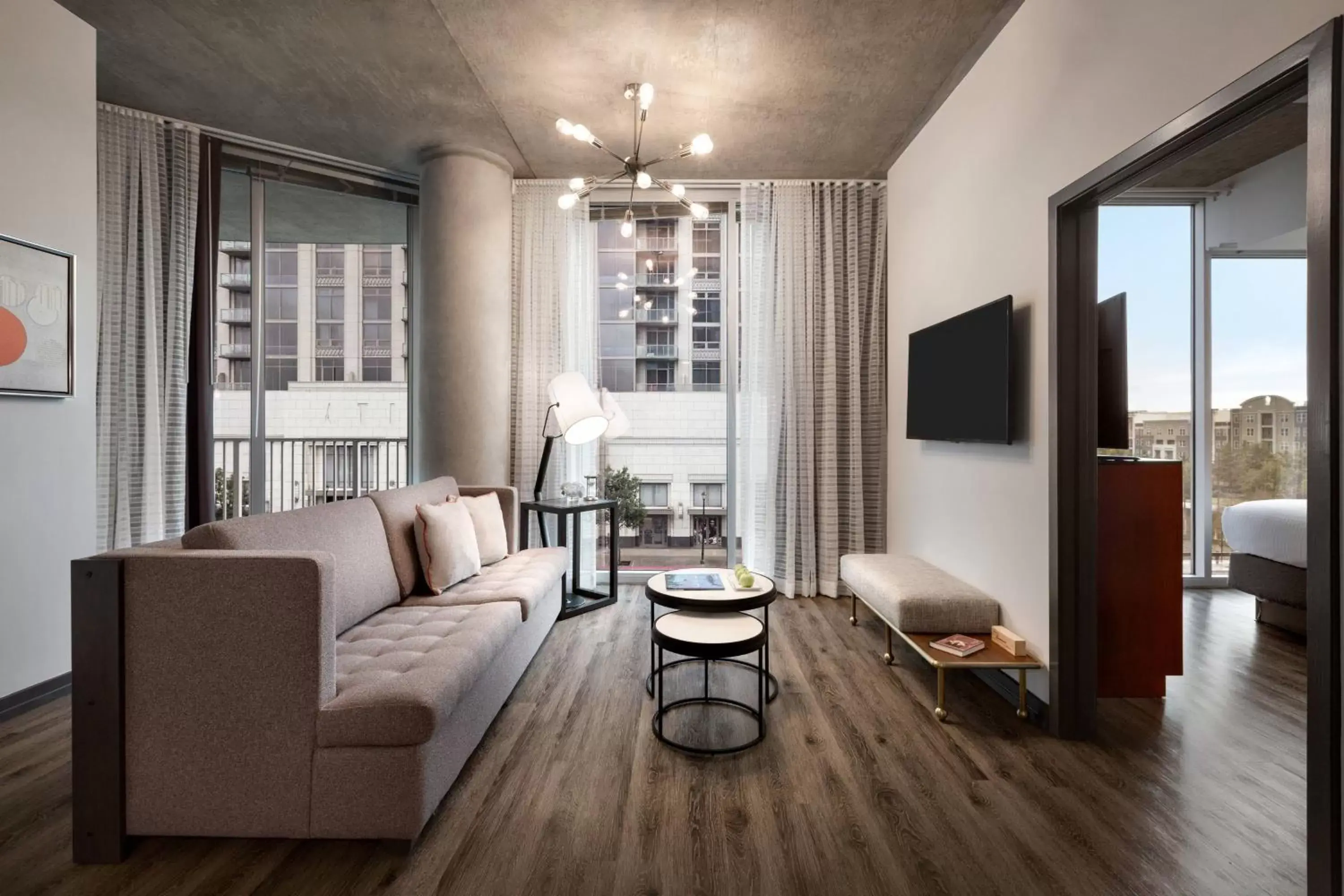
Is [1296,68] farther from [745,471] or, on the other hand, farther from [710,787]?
[745,471]

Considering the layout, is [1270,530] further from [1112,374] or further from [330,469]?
[330,469]

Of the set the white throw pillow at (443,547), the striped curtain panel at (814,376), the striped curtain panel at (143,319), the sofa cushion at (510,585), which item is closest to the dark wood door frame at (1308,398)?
the striped curtain panel at (814,376)

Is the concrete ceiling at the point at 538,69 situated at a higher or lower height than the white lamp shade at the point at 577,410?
higher

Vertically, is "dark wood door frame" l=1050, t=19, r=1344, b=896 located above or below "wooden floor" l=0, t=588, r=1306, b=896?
above

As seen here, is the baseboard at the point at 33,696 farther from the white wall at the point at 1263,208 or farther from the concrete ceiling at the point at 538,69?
the white wall at the point at 1263,208

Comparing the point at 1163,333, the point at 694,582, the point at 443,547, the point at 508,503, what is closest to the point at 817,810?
the point at 694,582

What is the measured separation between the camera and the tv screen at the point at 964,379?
8.46 ft

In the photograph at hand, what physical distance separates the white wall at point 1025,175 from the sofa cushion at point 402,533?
2669 mm

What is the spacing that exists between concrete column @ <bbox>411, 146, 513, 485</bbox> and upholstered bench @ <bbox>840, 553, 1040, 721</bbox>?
2.58 m

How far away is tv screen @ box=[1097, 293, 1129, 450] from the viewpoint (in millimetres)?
2449

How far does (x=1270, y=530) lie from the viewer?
344cm

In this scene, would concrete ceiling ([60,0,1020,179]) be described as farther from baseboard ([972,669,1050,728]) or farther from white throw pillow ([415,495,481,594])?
baseboard ([972,669,1050,728])

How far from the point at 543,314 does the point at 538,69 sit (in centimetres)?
162

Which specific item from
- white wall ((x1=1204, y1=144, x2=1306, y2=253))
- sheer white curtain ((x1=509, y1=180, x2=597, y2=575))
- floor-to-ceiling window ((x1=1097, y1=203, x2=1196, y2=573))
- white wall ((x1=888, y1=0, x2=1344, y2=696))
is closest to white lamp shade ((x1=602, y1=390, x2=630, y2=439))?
sheer white curtain ((x1=509, y1=180, x2=597, y2=575))
